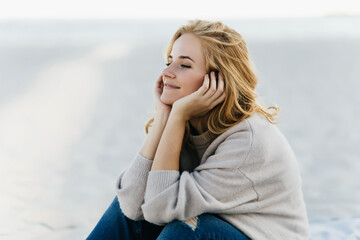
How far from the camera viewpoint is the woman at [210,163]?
1692 millimetres

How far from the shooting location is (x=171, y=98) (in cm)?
200

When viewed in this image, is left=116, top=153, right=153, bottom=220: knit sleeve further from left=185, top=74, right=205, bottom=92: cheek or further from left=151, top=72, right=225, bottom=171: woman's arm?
left=185, top=74, right=205, bottom=92: cheek

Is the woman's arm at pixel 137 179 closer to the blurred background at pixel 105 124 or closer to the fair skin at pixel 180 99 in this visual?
the fair skin at pixel 180 99

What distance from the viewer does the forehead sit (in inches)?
76.5

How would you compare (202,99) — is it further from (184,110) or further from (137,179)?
(137,179)

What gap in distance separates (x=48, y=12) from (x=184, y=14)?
28.9 ft

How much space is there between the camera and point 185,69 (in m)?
1.95

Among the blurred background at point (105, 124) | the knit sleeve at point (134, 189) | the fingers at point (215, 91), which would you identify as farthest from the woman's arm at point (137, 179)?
the blurred background at point (105, 124)

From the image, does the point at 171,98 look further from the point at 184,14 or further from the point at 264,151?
the point at 184,14

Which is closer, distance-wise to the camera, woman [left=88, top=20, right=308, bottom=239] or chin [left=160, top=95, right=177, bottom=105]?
woman [left=88, top=20, right=308, bottom=239]

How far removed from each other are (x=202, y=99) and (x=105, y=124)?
18.3 ft

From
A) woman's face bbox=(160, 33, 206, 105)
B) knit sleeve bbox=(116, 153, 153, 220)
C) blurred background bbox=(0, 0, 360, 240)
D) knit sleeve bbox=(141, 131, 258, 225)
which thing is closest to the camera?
knit sleeve bbox=(141, 131, 258, 225)

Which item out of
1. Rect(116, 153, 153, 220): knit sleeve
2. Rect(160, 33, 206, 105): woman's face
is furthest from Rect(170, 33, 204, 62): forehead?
Rect(116, 153, 153, 220): knit sleeve

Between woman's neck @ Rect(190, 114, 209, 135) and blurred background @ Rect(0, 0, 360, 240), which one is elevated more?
woman's neck @ Rect(190, 114, 209, 135)
